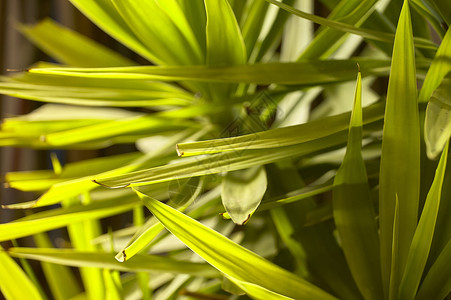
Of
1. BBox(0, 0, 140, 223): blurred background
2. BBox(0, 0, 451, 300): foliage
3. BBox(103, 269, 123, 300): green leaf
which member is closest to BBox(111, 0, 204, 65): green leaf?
BBox(0, 0, 451, 300): foliage

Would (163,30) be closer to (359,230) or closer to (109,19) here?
(109,19)

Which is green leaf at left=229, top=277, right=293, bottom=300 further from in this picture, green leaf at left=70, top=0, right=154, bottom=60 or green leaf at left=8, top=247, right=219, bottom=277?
green leaf at left=70, top=0, right=154, bottom=60

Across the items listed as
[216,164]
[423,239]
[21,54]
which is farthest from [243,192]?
[21,54]

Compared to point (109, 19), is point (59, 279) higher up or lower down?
lower down

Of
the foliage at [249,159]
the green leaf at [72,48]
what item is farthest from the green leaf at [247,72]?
the green leaf at [72,48]

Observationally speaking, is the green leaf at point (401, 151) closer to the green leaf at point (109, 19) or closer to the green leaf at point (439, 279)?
the green leaf at point (439, 279)

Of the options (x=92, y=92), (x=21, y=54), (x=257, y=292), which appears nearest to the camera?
(x=257, y=292)

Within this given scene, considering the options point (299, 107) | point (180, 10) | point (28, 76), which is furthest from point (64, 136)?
point (299, 107)

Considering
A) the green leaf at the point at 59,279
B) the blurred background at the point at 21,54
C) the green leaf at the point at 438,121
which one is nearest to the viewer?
the green leaf at the point at 438,121
